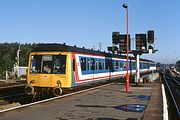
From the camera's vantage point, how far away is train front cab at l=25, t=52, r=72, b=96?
2022cm

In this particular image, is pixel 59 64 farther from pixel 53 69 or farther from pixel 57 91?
pixel 57 91

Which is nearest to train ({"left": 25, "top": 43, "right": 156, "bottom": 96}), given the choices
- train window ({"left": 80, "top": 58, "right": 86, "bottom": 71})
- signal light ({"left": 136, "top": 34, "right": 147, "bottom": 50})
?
train window ({"left": 80, "top": 58, "right": 86, "bottom": 71})

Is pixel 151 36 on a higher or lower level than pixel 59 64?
higher

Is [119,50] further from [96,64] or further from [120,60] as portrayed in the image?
[96,64]

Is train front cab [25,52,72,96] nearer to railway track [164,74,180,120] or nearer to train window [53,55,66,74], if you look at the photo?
train window [53,55,66,74]

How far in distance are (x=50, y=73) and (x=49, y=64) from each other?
1.85ft

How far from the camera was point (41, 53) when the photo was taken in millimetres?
20984

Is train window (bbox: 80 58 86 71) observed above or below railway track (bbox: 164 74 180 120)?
above

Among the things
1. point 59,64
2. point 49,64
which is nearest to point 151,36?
point 59,64

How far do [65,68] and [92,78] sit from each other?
6.23 m

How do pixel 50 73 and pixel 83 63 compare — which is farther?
pixel 83 63

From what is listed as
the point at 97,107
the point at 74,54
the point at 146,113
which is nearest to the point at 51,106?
the point at 97,107

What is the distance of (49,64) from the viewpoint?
20.6m

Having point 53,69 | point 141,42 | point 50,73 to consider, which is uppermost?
point 141,42
